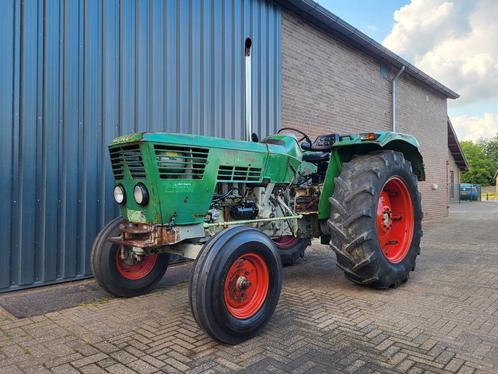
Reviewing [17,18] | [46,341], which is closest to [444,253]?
[46,341]

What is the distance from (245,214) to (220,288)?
1.17m

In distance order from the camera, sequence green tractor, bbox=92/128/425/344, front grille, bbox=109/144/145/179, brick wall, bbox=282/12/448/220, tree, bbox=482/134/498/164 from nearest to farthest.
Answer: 1. green tractor, bbox=92/128/425/344
2. front grille, bbox=109/144/145/179
3. brick wall, bbox=282/12/448/220
4. tree, bbox=482/134/498/164

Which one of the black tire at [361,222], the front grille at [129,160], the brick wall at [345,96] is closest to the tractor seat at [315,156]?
the black tire at [361,222]

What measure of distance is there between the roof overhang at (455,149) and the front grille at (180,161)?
17.0 meters

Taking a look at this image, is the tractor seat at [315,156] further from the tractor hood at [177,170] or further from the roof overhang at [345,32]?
the roof overhang at [345,32]

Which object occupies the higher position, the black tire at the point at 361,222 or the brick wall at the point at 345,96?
the brick wall at the point at 345,96

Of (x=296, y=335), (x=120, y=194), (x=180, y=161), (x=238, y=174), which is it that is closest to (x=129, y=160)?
(x=120, y=194)

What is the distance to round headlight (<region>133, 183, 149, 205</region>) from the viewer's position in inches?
132

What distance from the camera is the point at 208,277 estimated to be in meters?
2.88

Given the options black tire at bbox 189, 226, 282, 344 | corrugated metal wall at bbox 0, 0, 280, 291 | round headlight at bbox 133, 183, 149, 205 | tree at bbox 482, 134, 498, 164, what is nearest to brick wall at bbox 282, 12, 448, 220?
corrugated metal wall at bbox 0, 0, 280, 291

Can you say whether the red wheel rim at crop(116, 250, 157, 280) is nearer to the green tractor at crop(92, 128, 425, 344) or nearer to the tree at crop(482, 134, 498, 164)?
the green tractor at crop(92, 128, 425, 344)

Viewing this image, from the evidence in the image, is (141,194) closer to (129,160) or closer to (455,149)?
(129,160)

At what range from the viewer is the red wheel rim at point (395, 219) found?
15.6 feet

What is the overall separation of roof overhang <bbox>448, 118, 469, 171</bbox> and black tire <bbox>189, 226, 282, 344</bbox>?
17203mm
